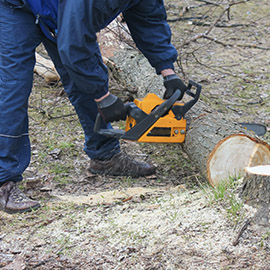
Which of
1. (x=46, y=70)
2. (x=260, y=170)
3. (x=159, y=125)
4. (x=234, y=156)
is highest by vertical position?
(x=260, y=170)

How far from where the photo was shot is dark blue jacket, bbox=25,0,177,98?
238 cm

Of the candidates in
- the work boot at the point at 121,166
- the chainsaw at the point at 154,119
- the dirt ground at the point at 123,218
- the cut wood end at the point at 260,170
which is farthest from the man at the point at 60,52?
the cut wood end at the point at 260,170

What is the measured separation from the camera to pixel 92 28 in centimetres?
244

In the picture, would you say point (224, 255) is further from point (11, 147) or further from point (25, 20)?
point (25, 20)

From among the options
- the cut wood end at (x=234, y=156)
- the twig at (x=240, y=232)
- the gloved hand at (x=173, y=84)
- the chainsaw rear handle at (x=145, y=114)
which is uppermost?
the gloved hand at (x=173, y=84)

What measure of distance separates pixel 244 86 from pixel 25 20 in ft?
12.3

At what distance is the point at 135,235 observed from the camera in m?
2.34

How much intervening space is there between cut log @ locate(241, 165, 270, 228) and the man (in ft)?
3.51

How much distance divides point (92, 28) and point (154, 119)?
0.90 metres

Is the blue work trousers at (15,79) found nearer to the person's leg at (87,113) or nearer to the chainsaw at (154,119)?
the person's leg at (87,113)

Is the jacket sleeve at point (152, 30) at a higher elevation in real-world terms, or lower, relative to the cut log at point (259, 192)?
higher

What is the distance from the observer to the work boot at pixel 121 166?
11.8 feet

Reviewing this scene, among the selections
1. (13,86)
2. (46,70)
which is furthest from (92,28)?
(46,70)

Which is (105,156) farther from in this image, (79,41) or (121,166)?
(79,41)
